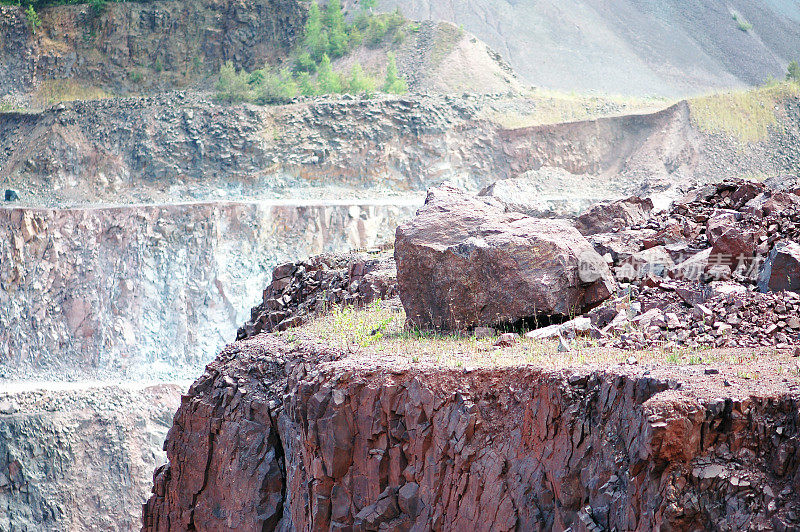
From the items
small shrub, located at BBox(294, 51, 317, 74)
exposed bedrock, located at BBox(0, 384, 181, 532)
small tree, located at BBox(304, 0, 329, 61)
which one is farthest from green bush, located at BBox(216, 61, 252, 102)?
exposed bedrock, located at BBox(0, 384, 181, 532)

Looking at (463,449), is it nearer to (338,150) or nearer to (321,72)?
(338,150)

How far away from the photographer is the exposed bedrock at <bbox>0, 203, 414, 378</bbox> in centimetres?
3206

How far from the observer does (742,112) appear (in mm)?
41562

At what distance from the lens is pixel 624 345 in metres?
8.45

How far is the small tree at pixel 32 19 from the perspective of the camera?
48.1m

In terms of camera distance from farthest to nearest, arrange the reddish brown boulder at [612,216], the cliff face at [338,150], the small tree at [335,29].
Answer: the small tree at [335,29]
the cliff face at [338,150]
the reddish brown boulder at [612,216]

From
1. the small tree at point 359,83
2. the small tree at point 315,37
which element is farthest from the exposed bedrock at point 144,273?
the small tree at point 315,37

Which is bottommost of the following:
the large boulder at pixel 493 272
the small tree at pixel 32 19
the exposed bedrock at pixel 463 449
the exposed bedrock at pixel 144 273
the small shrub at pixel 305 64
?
the exposed bedrock at pixel 144 273

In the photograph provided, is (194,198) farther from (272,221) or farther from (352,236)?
Result: (352,236)

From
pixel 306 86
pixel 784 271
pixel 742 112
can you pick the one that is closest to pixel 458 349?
pixel 784 271

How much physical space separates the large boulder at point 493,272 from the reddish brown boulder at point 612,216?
358 centimetres

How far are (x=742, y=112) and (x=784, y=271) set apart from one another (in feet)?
116

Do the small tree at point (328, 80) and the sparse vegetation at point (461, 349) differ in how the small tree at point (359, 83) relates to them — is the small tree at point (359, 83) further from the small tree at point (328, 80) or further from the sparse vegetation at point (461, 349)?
the sparse vegetation at point (461, 349)

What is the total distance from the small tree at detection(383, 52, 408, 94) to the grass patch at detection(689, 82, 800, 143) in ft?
46.4
